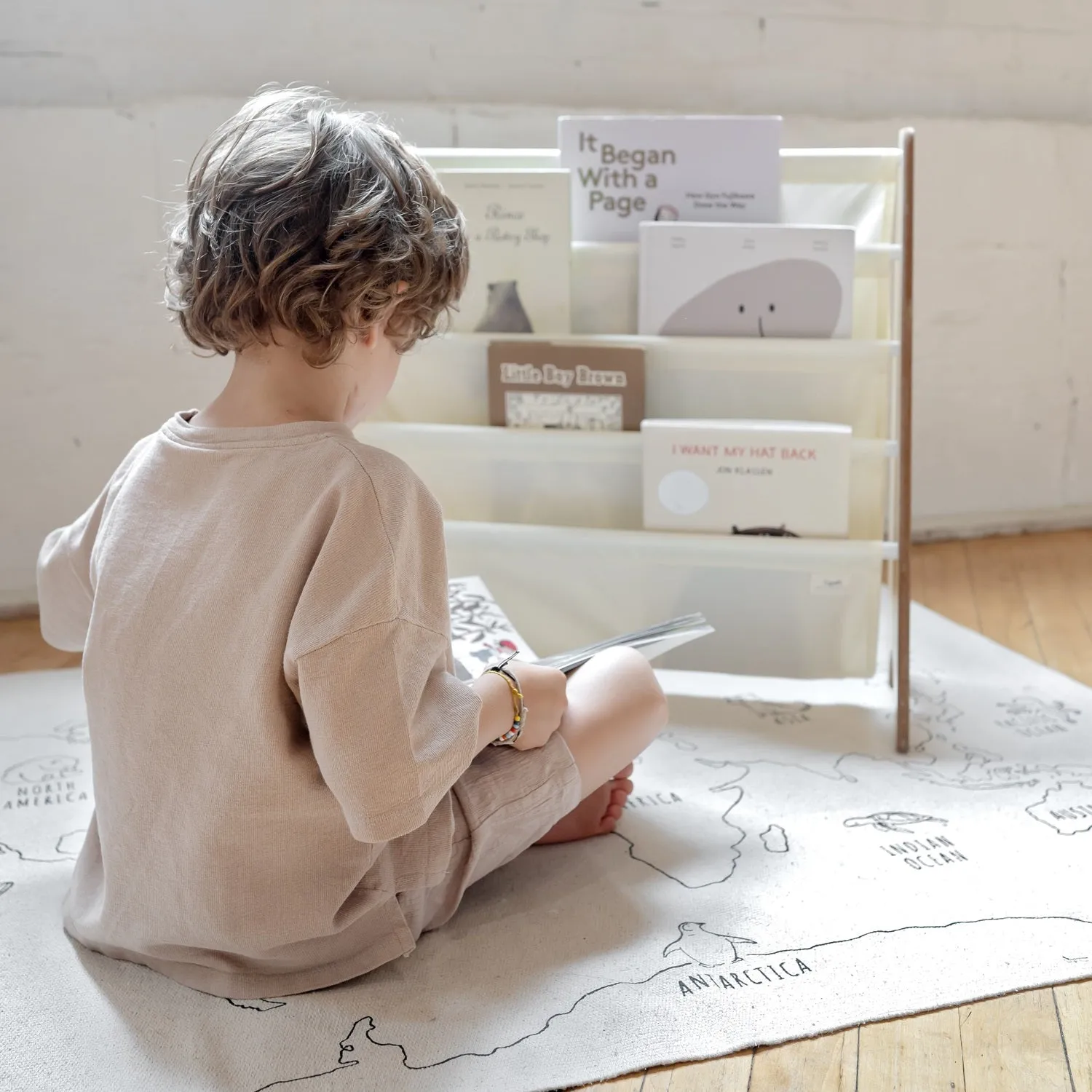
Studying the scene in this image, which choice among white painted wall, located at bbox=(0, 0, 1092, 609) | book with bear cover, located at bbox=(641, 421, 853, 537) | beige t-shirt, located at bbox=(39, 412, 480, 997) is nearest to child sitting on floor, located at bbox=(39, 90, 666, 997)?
Result: beige t-shirt, located at bbox=(39, 412, 480, 997)

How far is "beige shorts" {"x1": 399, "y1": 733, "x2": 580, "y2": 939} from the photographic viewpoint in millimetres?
994

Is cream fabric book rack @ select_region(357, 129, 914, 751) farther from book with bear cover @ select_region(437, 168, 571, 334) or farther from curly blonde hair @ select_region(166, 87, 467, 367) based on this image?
curly blonde hair @ select_region(166, 87, 467, 367)

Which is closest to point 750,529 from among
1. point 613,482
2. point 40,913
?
point 613,482

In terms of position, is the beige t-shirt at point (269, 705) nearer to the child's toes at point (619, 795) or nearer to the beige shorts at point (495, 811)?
the beige shorts at point (495, 811)

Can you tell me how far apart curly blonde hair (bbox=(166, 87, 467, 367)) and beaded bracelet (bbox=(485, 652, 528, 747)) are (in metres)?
0.30

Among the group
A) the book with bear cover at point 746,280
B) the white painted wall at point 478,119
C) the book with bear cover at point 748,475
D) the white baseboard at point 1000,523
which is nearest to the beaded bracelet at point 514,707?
the book with bear cover at point 748,475

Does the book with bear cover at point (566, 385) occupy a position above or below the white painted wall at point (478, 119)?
below

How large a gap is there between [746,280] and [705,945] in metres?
0.83

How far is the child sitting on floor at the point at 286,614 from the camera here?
0.81 metres

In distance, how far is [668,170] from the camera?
59.1 inches

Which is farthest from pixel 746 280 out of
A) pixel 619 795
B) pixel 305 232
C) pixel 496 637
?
pixel 305 232

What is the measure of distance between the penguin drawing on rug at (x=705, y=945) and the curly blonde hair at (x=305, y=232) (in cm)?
59

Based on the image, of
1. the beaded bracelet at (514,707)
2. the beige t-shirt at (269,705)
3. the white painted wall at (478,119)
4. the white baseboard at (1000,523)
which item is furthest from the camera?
the white baseboard at (1000,523)

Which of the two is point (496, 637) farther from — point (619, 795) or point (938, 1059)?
point (938, 1059)
